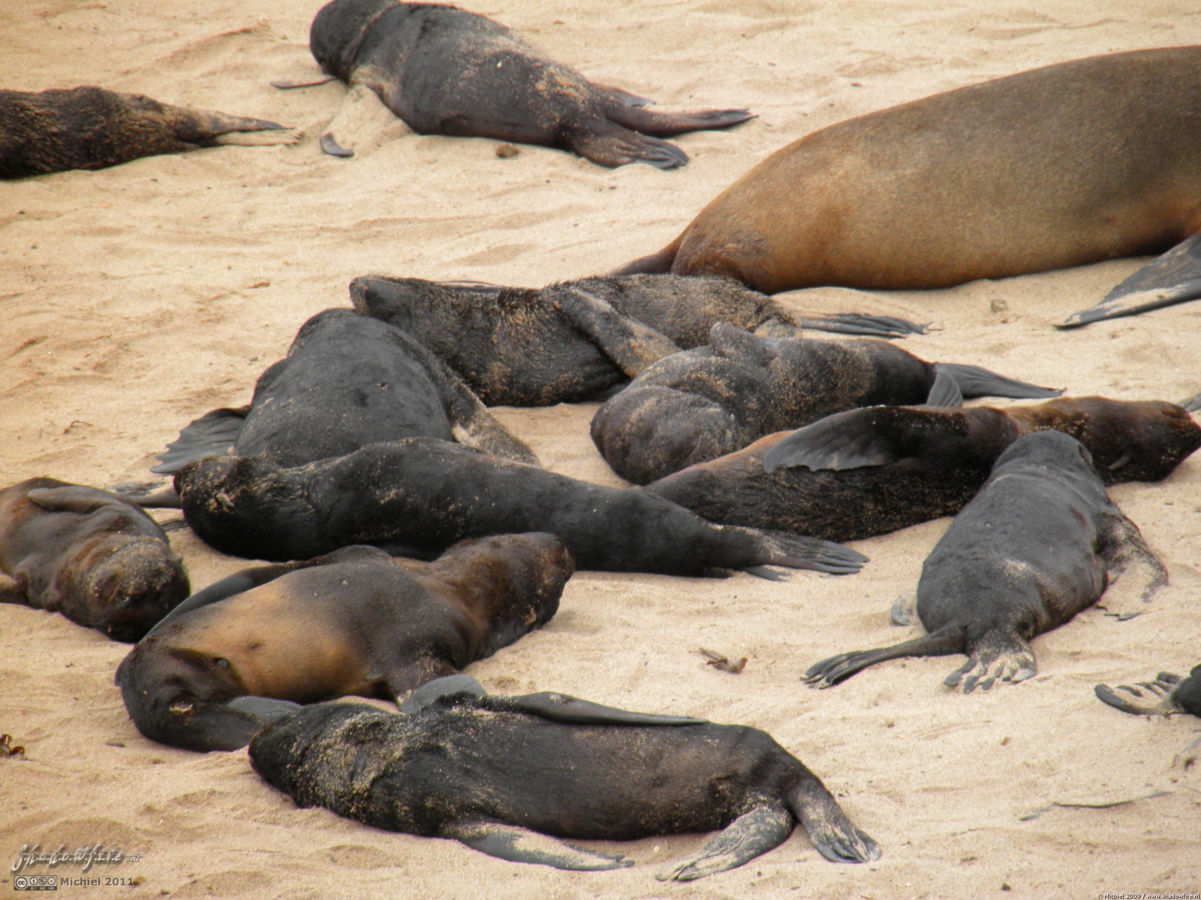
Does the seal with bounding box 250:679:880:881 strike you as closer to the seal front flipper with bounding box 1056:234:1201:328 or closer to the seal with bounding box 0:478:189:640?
the seal with bounding box 0:478:189:640

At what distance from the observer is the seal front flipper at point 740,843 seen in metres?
2.32

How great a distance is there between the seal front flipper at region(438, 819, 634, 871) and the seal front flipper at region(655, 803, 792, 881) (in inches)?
5.5

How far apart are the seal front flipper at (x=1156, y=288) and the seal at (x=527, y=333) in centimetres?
82

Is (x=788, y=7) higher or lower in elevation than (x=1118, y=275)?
higher

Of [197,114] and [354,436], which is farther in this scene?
[197,114]

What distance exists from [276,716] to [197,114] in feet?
22.1

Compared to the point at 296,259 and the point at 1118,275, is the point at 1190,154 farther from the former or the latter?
the point at 296,259

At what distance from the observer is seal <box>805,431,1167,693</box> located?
317 centimetres

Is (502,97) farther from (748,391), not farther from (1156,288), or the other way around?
(1156,288)

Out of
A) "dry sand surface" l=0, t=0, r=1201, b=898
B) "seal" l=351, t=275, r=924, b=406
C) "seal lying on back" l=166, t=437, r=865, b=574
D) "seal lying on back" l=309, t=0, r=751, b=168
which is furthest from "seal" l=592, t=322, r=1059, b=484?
"seal lying on back" l=309, t=0, r=751, b=168

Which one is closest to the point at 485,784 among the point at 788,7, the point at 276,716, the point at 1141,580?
the point at 276,716

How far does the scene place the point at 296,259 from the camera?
6.99 meters

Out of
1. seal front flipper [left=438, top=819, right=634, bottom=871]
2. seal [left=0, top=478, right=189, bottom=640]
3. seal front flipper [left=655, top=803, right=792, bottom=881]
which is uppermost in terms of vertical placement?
seal front flipper [left=655, top=803, right=792, bottom=881]

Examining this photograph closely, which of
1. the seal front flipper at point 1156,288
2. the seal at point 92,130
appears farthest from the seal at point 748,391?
the seal at point 92,130
